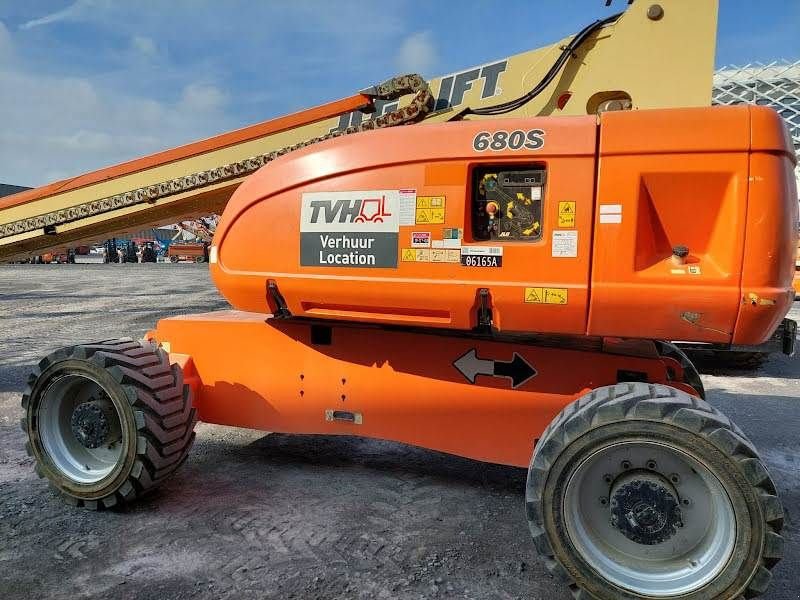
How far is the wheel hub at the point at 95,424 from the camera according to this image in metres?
3.25

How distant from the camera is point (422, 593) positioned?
2.47 m

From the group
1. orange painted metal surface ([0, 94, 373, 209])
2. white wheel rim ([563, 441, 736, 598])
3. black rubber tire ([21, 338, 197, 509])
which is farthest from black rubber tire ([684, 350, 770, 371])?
black rubber tire ([21, 338, 197, 509])

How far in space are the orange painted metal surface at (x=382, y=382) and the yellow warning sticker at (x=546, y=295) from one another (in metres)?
0.56

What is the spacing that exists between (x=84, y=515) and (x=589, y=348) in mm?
2761

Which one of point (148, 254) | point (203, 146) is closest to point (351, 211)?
point (203, 146)

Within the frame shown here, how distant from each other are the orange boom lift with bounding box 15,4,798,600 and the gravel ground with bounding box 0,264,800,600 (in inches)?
10.6

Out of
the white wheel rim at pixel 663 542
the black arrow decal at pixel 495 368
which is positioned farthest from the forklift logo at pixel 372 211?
the white wheel rim at pixel 663 542

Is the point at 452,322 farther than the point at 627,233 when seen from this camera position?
Yes

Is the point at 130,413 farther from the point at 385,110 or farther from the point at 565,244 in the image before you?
the point at 385,110

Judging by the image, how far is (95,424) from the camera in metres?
3.25

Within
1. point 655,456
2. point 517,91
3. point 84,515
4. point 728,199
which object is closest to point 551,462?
point 655,456

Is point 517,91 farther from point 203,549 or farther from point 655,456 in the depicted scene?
point 203,549

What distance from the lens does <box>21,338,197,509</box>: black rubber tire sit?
309 cm

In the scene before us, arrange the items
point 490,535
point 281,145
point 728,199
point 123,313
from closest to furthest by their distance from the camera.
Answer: point 728,199
point 490,535
point 281,145
point 123,313
